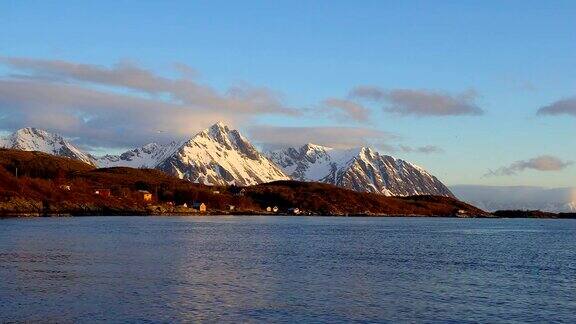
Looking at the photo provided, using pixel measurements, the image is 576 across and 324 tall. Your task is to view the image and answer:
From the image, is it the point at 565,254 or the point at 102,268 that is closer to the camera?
the point at 102,268

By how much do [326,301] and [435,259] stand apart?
134ft

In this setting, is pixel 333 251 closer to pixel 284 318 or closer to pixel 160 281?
pixel 160 281

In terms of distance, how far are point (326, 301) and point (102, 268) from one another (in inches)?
1096

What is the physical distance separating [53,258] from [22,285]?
2312 centimetres

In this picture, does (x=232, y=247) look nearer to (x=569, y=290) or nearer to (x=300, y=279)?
(x=300, y=279)

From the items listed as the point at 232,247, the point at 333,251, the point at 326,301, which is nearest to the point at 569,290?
the point at 326,301

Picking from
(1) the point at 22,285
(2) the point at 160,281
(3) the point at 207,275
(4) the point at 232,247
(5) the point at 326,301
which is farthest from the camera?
(4) the point at 232,247

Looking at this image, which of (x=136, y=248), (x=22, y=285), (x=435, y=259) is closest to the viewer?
(x=22, y=285)

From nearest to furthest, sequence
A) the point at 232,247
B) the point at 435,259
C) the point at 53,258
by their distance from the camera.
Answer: the point at 53,258 → the point at 435,259 → the point at 232,247

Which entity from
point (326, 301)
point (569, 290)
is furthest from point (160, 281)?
point (569, 290)

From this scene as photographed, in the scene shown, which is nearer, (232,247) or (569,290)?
(569,290)

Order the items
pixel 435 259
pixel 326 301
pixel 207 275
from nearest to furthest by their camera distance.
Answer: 1. pixel 326 301
2. pixel 207 275
3. pixel 435 259

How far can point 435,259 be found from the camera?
8625cm

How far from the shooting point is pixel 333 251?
97500 mm
